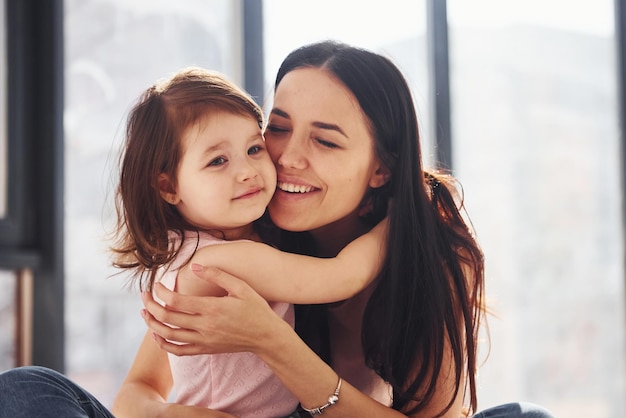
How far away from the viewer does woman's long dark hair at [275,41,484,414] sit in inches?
64.1

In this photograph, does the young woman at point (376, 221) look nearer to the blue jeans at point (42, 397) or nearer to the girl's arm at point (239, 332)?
the girl's arm at point (239, 332)

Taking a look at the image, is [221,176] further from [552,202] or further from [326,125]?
[552,202]

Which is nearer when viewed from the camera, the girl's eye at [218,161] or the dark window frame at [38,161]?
the girl's eye at [218,161]

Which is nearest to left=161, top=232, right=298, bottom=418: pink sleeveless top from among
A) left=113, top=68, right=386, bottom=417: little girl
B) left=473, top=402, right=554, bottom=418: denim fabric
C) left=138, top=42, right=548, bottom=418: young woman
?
left=113, top=68, right=386, bottom=417: little girl

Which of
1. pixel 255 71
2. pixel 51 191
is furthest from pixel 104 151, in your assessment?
pixel 255 71

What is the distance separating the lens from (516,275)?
11.4ft

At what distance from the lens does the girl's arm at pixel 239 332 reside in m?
1.40

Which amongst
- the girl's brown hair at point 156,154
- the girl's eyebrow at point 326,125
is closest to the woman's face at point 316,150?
the girl's eyebrow at point 326,125

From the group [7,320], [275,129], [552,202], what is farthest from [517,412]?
[552,202]

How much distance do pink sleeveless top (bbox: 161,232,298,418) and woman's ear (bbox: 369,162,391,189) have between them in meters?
0.37

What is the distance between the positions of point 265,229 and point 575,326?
7.26 feet

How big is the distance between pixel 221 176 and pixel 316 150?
0.74 feet

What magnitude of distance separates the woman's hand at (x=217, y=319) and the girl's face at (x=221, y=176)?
14 centimetres

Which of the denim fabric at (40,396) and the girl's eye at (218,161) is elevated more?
the girl's eye at (218,161)
